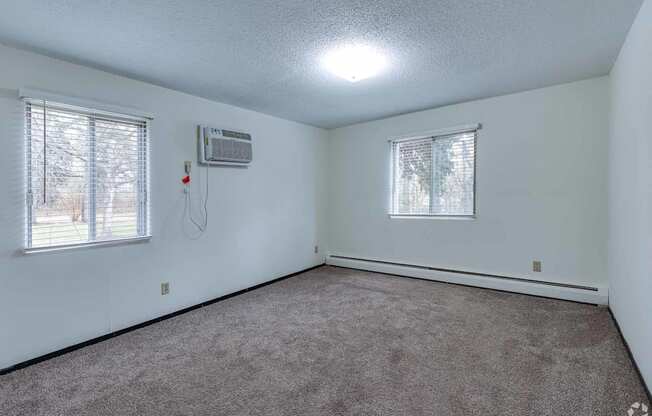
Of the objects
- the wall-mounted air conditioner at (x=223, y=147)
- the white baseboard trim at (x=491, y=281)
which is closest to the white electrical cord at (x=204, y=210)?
the wall-mounted air conditioner at (x=223, y=147)

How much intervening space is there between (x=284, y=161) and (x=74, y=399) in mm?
3329

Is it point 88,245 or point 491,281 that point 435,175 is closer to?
point 491,281

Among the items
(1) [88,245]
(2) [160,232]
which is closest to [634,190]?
(2) [160,232]

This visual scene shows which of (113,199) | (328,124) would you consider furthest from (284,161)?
(113,199)

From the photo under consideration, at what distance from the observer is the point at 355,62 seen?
104 inches

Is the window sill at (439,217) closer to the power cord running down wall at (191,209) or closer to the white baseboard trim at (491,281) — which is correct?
the white baseboard trim at (491,281)

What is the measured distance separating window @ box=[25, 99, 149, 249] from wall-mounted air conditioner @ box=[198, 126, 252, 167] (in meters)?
0.57

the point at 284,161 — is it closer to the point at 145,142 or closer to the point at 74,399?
the point at 145,142

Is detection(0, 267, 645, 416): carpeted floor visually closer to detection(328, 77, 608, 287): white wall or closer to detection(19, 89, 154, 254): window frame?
detection(328, 77, 608, 287): white wall

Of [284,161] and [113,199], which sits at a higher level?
[284,161]

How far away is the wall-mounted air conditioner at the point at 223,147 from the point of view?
11.1 feet

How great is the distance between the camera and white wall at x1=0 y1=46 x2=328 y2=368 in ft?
7.43

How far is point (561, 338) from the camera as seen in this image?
98.6 inches

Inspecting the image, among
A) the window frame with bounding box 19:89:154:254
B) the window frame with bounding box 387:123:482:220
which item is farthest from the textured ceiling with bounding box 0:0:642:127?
the window frame with bounding box 387:123:482:220
